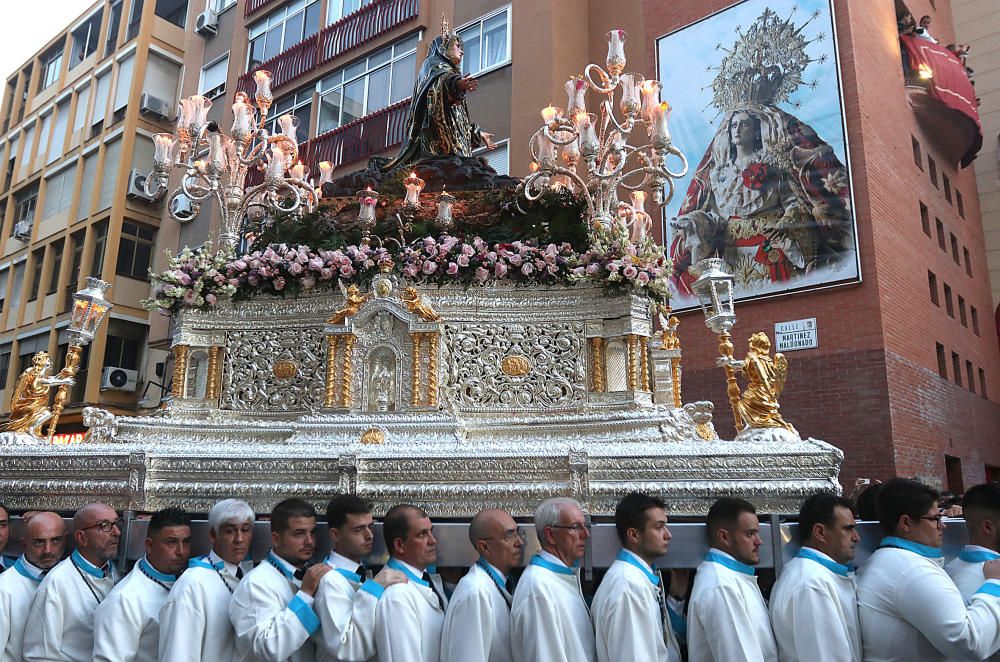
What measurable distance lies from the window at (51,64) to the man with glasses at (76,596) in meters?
30.8

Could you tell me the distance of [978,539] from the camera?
3717 millimetres

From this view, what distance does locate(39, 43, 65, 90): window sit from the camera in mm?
29192

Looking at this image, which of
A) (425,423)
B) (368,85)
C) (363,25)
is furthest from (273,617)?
(363,25)

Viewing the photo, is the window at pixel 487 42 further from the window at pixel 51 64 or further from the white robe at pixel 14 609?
the window at pixel 51 64

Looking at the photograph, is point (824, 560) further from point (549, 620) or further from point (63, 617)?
point (63, 617)

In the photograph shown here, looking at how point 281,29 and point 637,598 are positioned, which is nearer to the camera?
point 637,598

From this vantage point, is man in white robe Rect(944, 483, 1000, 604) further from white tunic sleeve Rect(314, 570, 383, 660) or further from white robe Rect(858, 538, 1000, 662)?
white tunic sleeve Rect(314, 570, 383, 660)

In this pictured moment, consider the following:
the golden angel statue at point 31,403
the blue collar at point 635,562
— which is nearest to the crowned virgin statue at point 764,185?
the golden angel statue at point 31,403

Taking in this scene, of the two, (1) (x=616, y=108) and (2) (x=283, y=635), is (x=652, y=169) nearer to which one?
(2) (x=283, y=635)

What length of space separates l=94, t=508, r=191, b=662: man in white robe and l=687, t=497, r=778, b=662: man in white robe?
268 cm

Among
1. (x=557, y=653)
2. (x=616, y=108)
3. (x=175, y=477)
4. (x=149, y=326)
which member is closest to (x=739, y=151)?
(x=616, y=108)

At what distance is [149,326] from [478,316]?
19.6 m

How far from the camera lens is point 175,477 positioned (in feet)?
20.1

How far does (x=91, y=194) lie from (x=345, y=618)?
25.8 meters
